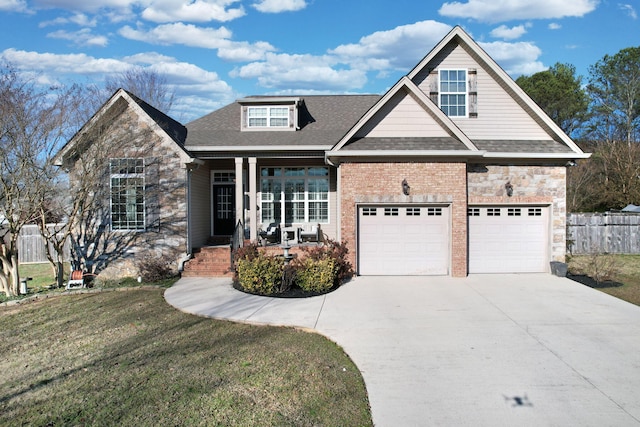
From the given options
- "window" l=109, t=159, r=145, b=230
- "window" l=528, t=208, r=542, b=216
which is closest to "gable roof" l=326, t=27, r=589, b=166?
"window" l=528, t=208, r=542, b=216

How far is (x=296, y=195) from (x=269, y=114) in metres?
3.17

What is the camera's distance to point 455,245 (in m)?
12.3

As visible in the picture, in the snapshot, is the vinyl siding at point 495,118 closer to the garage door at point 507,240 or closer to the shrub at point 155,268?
the garage door at point 507,240

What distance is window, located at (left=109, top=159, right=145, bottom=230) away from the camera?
43.4 ft

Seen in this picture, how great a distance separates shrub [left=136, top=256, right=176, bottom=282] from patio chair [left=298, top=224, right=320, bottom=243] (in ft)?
14.2

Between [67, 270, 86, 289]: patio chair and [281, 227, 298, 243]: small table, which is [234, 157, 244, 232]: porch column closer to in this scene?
[281, 227, 298, 243]: small table

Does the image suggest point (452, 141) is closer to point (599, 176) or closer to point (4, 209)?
point (4, 209)

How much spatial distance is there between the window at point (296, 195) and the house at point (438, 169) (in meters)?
1.48

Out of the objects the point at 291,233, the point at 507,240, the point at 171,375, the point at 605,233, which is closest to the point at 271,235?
the point at 291,233

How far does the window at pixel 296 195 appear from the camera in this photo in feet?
51.5

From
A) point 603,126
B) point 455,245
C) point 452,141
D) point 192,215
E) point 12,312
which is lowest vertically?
point 12,312

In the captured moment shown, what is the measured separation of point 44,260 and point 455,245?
18.1 m

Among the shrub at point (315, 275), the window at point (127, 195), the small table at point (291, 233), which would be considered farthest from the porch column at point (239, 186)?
the shrub at point (315, 275)

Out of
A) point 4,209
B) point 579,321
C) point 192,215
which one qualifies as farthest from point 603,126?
point 4,209
